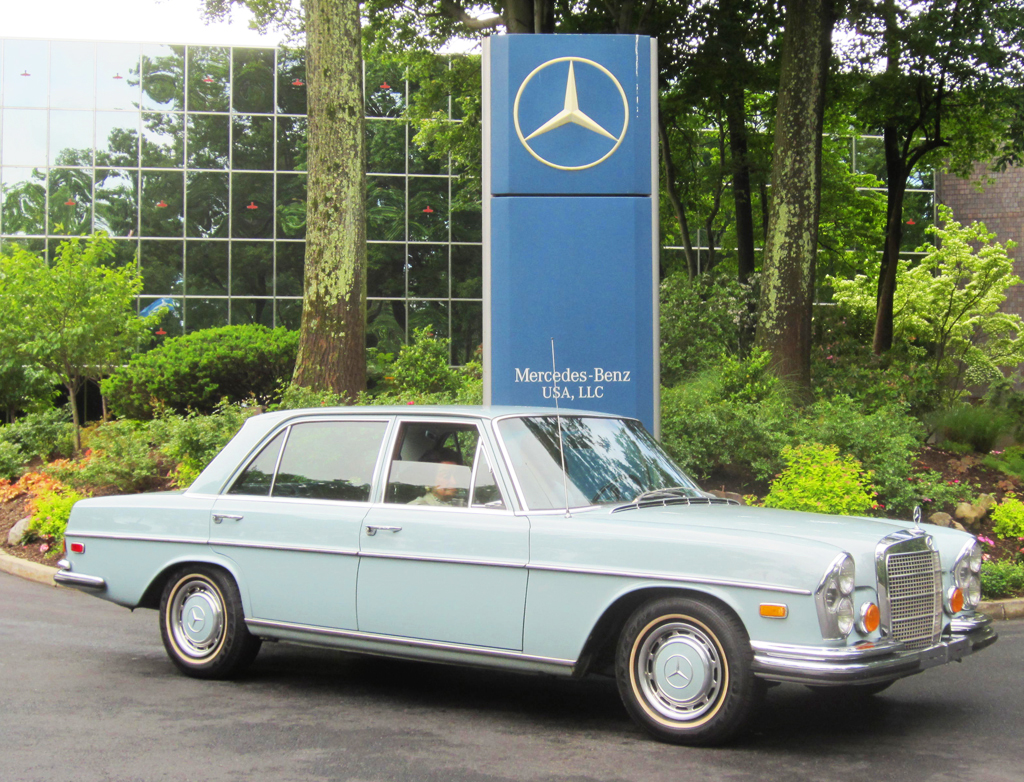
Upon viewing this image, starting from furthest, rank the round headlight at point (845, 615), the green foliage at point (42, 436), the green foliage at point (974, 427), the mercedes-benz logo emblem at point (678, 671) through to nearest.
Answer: the green foliage at point (42, 436) < the green foliage at point (974, 427) < the mercedes-benz logo emblem at point (678, 671) < the round headlight at point (845, 615)

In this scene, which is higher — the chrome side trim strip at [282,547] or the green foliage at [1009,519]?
the chrome side trim strip at [282,547]

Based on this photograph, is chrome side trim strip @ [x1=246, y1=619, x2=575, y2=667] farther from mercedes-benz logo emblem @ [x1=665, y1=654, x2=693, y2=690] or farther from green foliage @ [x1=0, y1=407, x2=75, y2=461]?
green foliage @ [x1=0, y1=407, x2=75, y2=461]

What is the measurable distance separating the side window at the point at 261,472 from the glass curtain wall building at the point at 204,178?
2510 cm

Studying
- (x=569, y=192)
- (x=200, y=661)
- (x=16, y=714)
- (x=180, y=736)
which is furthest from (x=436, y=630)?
(x=569, y=192)

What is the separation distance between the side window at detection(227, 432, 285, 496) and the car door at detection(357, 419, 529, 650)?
84 centimetres

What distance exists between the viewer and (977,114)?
24.1 m

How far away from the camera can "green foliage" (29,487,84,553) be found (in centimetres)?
1112

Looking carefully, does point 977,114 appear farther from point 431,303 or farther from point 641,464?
point 641,464

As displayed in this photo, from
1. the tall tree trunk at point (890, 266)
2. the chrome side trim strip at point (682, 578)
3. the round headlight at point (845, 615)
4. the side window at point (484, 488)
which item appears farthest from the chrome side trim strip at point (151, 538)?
the tall tree trunk at point (890, 266)

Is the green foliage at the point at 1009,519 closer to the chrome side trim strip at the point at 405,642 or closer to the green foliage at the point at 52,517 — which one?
the chrome side trim strip at the point at 405,642

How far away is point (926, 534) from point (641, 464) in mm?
1500

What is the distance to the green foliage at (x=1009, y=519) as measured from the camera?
32.8ft

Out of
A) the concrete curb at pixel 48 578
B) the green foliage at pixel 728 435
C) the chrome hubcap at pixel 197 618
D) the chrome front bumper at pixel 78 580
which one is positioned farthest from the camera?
the green foliage at pixel 728 435

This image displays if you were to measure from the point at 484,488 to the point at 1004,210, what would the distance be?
3365 centimetres
